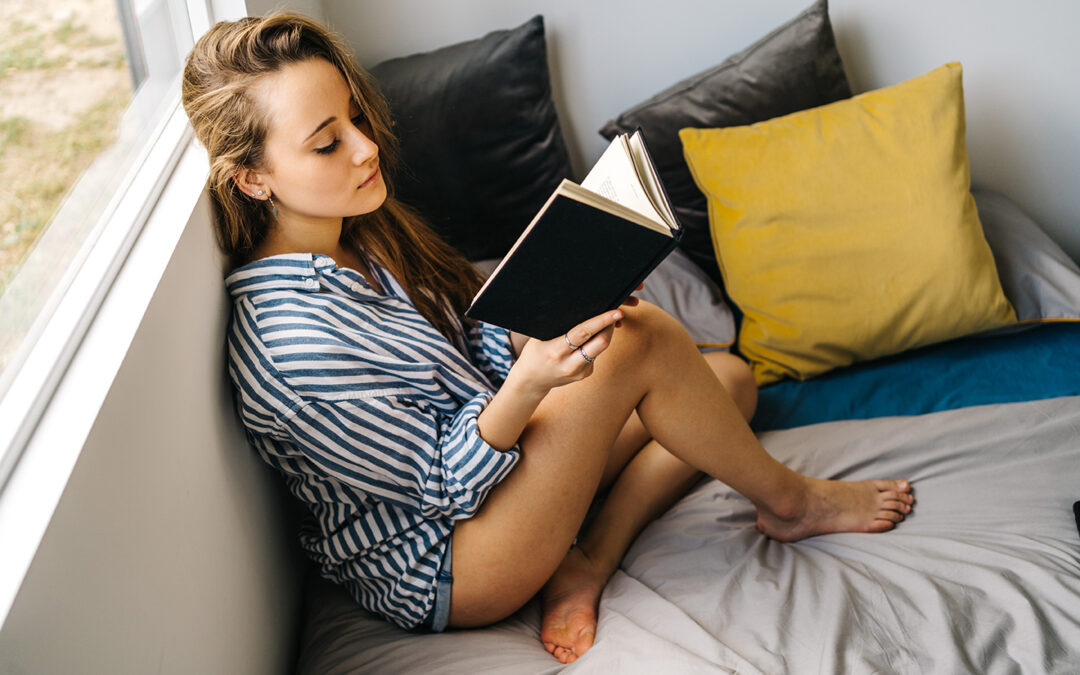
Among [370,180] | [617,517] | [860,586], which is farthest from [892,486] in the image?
[370,180]

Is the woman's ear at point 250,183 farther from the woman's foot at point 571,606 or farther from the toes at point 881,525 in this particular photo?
the toes at point 881,525

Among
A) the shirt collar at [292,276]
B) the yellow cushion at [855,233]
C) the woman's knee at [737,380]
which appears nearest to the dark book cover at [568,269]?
the shirt collar at [292,276]

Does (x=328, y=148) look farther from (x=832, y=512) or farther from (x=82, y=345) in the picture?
(x=832, y=512)

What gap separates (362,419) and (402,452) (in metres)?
0.06

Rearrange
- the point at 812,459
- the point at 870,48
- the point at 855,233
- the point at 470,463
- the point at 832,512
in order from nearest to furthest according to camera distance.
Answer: the point at 470,463 < the point at 832,512 < the point at 812,459 < the point at 855,233 < the point at 870,48

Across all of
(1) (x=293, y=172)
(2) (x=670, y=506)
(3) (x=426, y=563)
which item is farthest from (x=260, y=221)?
(2) (x=670, y=506)

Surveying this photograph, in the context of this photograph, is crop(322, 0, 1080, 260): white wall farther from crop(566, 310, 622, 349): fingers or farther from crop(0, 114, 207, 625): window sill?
crop(566, 310, 622, 349): fingers

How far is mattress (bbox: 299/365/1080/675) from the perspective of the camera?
947mm

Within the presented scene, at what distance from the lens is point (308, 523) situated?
1203mm

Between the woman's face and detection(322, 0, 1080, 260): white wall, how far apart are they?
2.77ft

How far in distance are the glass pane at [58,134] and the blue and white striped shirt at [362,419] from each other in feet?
0.68

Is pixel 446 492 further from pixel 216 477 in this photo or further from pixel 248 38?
pixel 248 38

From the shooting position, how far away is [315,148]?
1.05 meters

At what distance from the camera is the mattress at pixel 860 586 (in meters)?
0.95
